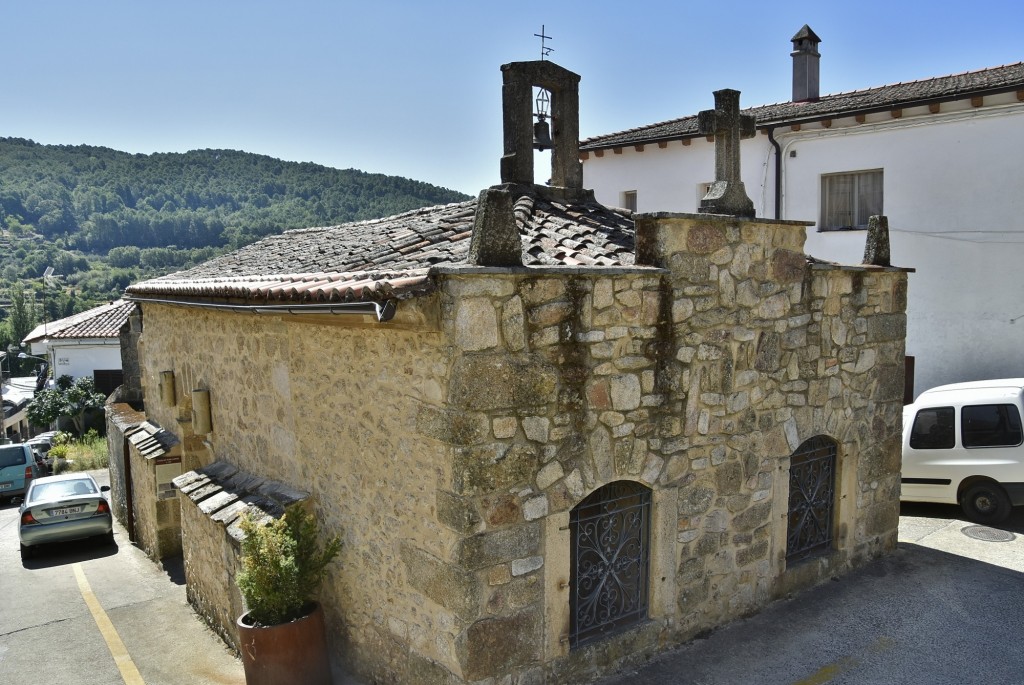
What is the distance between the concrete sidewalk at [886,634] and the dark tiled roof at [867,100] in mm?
7287

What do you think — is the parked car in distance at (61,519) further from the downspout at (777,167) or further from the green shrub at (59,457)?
the downspout at (777,167)

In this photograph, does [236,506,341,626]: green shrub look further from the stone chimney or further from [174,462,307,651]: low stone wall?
the stone chimney

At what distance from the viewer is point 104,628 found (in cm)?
876

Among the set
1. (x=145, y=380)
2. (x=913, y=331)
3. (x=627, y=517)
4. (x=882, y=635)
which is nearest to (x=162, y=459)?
(x=145, y=380)

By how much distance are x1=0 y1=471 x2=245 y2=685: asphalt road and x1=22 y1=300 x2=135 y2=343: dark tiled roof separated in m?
20.3

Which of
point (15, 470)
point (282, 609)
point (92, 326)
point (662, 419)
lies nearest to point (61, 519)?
point (15, 470)

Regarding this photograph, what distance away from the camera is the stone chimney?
636 inches

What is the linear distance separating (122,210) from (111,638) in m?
75.3

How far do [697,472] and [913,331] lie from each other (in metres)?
8.81

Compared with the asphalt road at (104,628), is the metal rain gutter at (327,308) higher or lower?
higher

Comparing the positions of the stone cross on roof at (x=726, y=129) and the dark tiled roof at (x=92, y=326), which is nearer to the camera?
the stone cross on roof at (x=726, y=129)

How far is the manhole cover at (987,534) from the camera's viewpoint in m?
8.86

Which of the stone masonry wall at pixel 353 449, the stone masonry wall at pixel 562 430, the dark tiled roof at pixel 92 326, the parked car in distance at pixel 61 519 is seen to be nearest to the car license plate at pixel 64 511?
the parked car in distance at pixel 61 519

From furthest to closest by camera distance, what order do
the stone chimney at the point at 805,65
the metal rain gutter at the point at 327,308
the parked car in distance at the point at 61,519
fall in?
the stone chimney at the point at 805,65, the parked car in distance at the point at 61,519, the metal rain gutter at the point at 327,308
